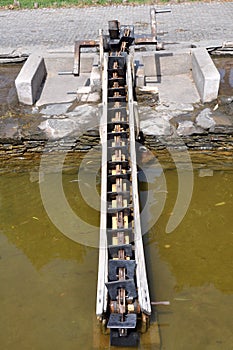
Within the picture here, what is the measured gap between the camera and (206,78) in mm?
6344

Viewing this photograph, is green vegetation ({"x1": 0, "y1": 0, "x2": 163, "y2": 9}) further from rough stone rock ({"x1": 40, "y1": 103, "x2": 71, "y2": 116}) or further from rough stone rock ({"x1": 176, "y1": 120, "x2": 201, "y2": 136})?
rough stone rock ({"x1": 176, "y1": 120, "x2": 201, "y2": 136})

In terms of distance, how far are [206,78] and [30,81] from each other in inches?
107

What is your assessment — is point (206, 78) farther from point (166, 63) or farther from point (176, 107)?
point (166, 63)

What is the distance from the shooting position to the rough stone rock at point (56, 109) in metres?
6.44

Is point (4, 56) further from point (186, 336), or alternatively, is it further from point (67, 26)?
point (186, 336)

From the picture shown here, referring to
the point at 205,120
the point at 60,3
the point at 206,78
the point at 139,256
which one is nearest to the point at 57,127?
the point at 205,120

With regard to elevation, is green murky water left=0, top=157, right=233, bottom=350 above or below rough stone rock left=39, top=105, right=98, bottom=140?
below

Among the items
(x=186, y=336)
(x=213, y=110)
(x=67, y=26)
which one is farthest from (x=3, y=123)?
(x=67, y=26)

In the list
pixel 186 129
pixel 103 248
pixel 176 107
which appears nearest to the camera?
pixel 103 248

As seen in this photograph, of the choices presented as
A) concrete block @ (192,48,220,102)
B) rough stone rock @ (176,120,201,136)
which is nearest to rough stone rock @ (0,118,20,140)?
rough stone rock @ (176,120,201,136)

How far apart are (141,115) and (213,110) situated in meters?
1.09

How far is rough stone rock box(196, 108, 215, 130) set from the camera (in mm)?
5938

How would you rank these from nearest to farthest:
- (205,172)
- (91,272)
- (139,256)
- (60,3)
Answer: (139,256)
(91,272)
(205,172)
(60,3)

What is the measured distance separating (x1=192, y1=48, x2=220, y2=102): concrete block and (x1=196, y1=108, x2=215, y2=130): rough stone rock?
0.33 m
